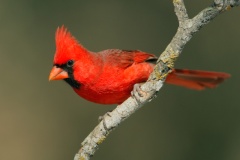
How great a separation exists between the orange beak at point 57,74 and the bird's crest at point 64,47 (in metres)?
0.05

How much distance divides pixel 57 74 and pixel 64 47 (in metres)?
0.19

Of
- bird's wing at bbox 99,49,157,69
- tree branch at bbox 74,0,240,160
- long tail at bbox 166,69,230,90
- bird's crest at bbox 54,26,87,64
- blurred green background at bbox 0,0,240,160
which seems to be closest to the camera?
tree branch at bbox 74,0,240,160

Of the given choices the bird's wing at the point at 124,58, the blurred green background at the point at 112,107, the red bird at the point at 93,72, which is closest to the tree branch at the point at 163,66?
the red bird at the point at 93,72

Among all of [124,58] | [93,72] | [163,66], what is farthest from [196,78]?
[163,66]

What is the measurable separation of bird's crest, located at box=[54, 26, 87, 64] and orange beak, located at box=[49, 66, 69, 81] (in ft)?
0.17

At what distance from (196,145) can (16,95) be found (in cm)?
188

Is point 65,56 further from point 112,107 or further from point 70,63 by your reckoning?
point 112,107

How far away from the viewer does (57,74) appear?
142 inches

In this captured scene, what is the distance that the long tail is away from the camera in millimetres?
→ 4129

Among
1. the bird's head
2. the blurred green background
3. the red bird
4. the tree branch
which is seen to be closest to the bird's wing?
the red bird

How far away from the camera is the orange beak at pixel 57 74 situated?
3586mm

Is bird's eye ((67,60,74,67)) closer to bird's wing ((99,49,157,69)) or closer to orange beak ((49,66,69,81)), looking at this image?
orange beak ((49,66,69,81))

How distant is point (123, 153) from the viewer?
5.14 m

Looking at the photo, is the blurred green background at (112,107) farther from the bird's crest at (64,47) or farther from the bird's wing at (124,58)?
the bird's crest at (64,47)
